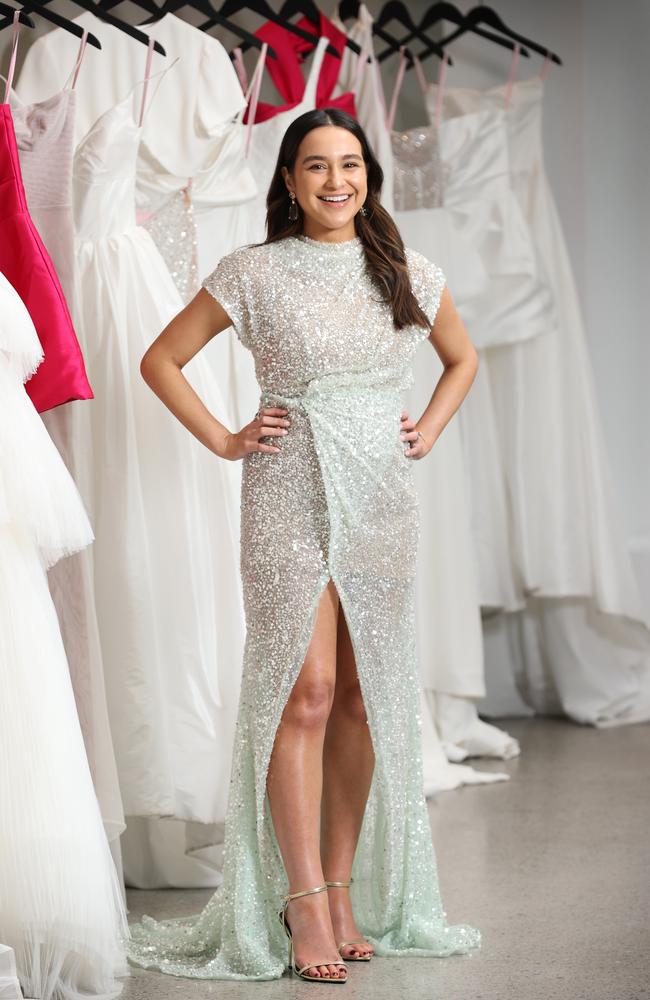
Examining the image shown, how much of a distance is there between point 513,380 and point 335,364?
2.26 m

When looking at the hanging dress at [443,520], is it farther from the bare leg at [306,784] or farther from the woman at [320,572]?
the bare leg at [306,784]

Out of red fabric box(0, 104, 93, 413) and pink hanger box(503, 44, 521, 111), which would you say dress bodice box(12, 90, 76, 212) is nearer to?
red fabric box(0, 104, 93, 413)

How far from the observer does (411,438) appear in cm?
259

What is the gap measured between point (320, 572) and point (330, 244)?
0.60 metres

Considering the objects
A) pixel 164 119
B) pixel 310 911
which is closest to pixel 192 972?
pixel 310 911

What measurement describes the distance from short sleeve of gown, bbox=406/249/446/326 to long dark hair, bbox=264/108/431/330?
28 mm

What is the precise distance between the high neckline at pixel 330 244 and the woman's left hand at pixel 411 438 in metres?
0.32

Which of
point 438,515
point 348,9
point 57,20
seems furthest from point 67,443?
point 348,9

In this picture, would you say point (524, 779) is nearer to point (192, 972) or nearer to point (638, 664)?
point (638, 664)

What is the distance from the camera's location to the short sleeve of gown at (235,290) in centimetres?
255

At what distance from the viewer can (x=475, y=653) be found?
4156 millimetres

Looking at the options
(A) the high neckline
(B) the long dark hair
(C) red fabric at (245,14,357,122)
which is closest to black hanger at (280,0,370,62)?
(C) red fabric at (245,14,357,122)

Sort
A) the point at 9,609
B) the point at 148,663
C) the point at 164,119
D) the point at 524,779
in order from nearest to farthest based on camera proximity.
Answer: the point at 9,609, the point at 148,663, the point at 164,119, the point at 524,779

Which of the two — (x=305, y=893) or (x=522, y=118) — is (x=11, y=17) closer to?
(x=305, y=893)
